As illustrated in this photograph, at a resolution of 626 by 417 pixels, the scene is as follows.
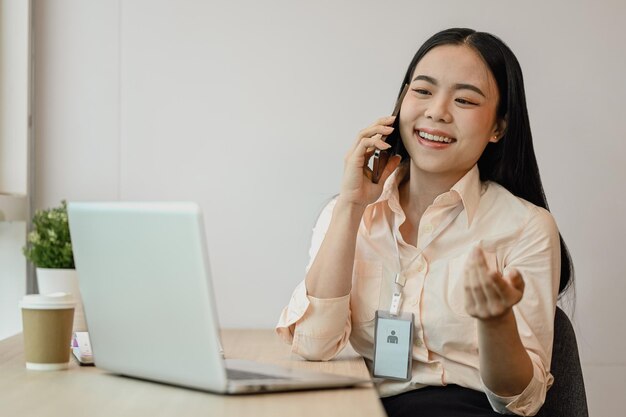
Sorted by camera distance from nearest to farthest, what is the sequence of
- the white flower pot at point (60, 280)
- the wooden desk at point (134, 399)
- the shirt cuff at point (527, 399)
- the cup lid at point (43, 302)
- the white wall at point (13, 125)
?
the wooden desk at point (134, 399) → the cup lid at point (43, 302) → the shirt cuff at point (527, 399) → the white flower pot at point (60, 280) → the white wall at point (13, 125)

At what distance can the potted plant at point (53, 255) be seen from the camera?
2.64 metres

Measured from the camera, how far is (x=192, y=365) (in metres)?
1.43

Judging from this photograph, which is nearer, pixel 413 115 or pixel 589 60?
pixel 413 115

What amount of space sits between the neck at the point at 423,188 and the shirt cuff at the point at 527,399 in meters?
0.51

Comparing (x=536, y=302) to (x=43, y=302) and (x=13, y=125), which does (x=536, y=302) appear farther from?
(x=13, y=125)

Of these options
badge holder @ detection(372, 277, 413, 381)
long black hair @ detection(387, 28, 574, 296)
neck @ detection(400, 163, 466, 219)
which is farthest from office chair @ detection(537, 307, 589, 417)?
neck @ detection(400, 163, 466, 219)

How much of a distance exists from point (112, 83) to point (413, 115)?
1.10 m

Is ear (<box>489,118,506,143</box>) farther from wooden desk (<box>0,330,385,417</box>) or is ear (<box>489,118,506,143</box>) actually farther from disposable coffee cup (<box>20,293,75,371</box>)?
disposable coffee cup (<box>20,293,75,371</box>)

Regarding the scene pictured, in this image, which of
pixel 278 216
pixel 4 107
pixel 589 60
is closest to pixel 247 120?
pixel 278 216

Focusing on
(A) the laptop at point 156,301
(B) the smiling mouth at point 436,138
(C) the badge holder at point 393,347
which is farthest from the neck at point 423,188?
(A) the laptop at point 156,301

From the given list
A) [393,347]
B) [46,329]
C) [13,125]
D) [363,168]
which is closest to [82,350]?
[46,329]

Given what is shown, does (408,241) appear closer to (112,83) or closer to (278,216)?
(278,216)

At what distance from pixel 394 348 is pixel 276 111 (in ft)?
3.55

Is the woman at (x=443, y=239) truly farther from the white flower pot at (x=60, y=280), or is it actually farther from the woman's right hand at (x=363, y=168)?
the white flower pot at (x=60, y=280)
